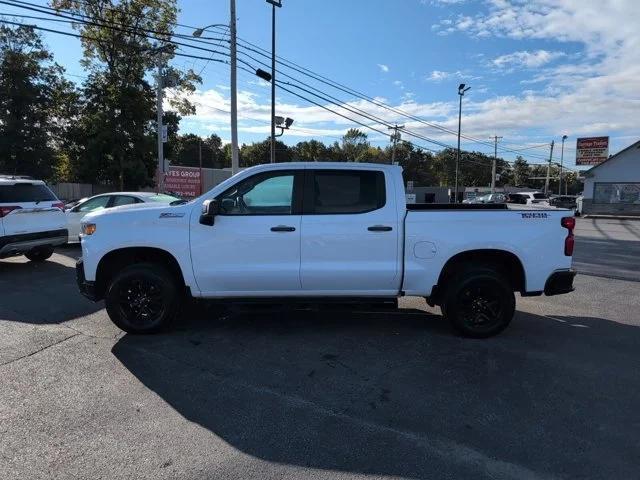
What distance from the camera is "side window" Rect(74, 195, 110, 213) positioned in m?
12.6

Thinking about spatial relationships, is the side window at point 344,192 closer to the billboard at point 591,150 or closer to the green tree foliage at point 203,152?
the billboard at point 591,150

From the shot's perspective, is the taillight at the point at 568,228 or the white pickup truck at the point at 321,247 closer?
the white pickup truck at the point at 321,247

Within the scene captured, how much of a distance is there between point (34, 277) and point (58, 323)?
3.65m

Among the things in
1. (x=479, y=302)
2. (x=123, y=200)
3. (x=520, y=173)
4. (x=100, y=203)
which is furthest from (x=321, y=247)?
(x=520, y=173)

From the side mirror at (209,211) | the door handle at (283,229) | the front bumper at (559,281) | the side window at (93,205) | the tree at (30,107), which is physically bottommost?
the front bumper at (559,281)

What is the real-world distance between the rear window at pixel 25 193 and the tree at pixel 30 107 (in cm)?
2664

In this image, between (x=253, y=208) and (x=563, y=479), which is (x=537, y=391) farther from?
(x=253, y=208)

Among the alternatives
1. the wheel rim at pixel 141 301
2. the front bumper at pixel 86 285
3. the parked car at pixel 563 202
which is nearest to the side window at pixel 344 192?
the wheel rim at pixel 141 301

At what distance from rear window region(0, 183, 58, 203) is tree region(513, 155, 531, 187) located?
Answer: 133180mm

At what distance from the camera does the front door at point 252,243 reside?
A: 212 inches

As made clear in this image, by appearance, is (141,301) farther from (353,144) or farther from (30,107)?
(353,144)

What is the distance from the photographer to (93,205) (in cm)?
1273

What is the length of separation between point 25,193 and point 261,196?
667 centimetres

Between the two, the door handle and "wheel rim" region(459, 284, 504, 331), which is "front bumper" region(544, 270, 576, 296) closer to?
"wheel rim" region(459, 284, 504, 331)
